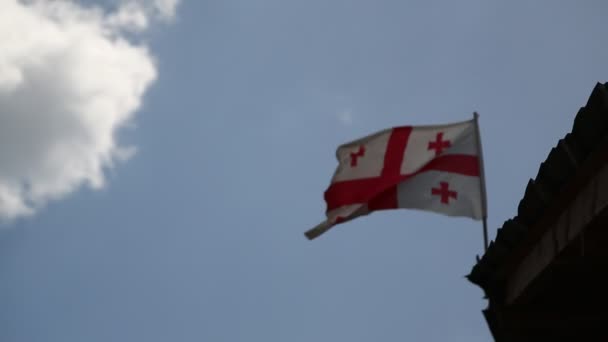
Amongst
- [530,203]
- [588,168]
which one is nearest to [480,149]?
[530,203]

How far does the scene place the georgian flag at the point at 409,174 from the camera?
9352 millimetres

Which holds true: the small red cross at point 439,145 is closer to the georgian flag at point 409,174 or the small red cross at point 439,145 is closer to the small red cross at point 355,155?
the georgian flag at point 409,174

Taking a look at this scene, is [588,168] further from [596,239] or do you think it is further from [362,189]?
[362,189]

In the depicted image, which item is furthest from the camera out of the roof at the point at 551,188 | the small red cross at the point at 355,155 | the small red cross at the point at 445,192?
the small red cross at the point at 355,155

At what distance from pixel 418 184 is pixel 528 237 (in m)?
2.82

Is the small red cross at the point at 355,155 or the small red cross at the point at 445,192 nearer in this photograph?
the small red cross at the point at 445,192

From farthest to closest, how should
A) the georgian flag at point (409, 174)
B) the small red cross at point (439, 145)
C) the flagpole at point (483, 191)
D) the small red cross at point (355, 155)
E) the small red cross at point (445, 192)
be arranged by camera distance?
the small red cross at point (355, 155) → the small red cross at point (439, 145) → the georgian flag at point (409, 174) → the small red cross at point (445, 192) → the flagpole at point (483, 191)

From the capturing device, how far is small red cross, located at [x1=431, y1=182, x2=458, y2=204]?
9242mm

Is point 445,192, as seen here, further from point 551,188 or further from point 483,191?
point 551,188

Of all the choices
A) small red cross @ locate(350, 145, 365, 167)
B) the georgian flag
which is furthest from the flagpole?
small red cross @ locate(350, 145, 365, 167)

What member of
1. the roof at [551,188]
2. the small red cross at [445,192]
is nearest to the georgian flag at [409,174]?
the small red cross at [445,192]

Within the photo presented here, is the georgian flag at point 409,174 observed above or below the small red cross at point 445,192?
above

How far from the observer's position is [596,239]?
6340 millimetres

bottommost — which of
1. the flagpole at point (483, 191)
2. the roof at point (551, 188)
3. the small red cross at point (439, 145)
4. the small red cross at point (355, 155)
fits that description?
the roof at point (551, 188)
